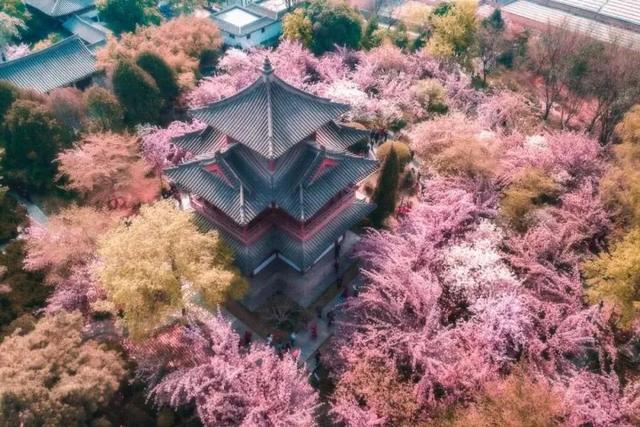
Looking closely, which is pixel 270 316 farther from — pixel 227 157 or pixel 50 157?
pixel 50 157

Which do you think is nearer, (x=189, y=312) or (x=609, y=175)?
(x=189, y=312)

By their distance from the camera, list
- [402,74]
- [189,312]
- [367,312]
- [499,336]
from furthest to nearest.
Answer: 1. [402,74]
2. [189,312]
3. [367,312]
4. [499,336]

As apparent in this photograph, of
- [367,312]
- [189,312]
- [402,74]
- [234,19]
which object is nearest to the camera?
[367,312]

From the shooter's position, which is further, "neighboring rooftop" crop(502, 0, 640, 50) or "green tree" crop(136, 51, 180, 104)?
"neighboring rooftop" crop(502, 0, 640, 50)

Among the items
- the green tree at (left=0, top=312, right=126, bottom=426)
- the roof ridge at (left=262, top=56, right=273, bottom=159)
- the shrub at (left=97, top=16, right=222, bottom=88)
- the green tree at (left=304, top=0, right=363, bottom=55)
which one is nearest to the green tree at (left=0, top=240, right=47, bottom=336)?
the green tree at (left=0, top=312, right=126, bottom=426)

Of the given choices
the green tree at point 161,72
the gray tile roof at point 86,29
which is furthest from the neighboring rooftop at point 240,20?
the green tree at point 161,72

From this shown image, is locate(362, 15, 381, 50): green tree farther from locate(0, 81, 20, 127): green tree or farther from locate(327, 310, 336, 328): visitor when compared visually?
locate(327, 310, 336, 328): visitor

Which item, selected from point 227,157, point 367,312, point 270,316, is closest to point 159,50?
point 227,157
